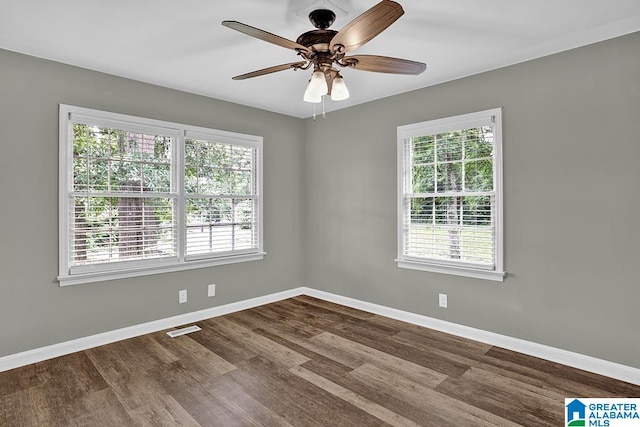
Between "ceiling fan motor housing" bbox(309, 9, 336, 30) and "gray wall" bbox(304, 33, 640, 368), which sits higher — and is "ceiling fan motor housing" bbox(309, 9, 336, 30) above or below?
above

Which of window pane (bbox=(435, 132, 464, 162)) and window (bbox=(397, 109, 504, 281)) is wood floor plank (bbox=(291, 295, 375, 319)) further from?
window pane (bbox=(435, 132, 464, 162))

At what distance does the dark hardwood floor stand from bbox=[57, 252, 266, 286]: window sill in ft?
2.03

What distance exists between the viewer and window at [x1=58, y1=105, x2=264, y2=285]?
3141 millimetres

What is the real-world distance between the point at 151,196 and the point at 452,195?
119 inches

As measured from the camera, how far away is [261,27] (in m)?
2.52

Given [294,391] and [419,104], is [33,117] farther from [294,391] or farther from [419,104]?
[419,104]

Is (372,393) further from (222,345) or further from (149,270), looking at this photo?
(149,270)

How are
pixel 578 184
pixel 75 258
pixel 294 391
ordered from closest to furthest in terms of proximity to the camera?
pixel 294 391 → pixel 578 184 → pixel 75 258

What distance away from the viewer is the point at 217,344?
3.29 m

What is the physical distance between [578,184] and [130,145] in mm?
3962

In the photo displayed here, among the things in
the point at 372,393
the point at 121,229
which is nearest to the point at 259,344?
the point at 372,393

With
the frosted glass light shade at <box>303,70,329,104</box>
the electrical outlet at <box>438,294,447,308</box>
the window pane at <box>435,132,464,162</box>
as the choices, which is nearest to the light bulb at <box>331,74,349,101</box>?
the frosted glass light shade at <box>303,70,329,104</box>

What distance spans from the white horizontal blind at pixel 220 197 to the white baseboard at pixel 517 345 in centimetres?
164

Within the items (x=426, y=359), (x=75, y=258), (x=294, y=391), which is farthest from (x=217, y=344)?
(x=426, y=359)
